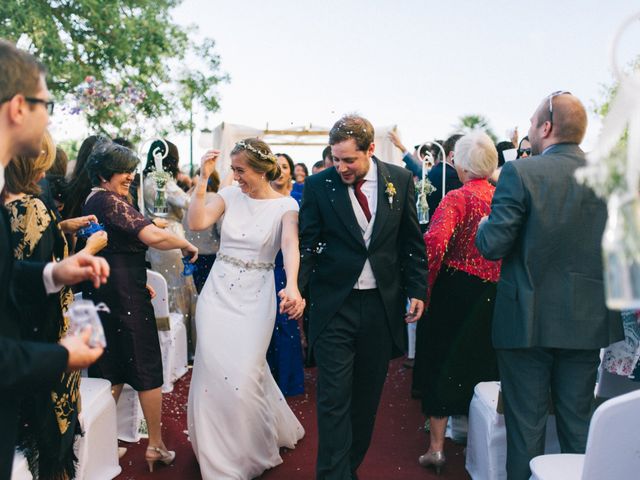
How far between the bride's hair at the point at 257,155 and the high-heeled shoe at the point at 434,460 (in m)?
1.95

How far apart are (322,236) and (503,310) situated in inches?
38.7

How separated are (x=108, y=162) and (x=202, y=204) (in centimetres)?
57

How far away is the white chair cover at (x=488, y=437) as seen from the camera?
3.29 m

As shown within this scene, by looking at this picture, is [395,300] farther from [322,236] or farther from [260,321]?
[260,321]

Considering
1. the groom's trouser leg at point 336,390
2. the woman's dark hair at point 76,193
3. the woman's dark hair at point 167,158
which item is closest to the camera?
the groom's trouser leg at point 336,390

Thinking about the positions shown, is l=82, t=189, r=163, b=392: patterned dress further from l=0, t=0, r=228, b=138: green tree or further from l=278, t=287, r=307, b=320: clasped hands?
l=0, t=0, r=228, b=138: green tree

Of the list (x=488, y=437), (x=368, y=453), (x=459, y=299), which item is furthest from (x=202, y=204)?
(x=488, y=437)

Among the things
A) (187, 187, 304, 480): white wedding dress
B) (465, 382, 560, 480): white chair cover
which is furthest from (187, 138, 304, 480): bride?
(465, 382, 560, 480): white chair cover

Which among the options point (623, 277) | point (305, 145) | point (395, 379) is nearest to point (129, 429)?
point (395, 379)

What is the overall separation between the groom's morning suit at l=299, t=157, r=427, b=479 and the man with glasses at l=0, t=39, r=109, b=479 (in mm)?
1686

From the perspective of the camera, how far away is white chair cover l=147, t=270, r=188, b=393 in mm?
4305

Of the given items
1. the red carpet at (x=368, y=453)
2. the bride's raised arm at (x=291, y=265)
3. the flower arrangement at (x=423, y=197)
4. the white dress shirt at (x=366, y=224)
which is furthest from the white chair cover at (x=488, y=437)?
the flower arrangement at (x=423, y=197)

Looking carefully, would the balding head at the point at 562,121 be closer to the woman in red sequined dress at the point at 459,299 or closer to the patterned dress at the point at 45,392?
the woman in red sequined dress at the point at 459,299

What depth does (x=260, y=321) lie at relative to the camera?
11.8ft
